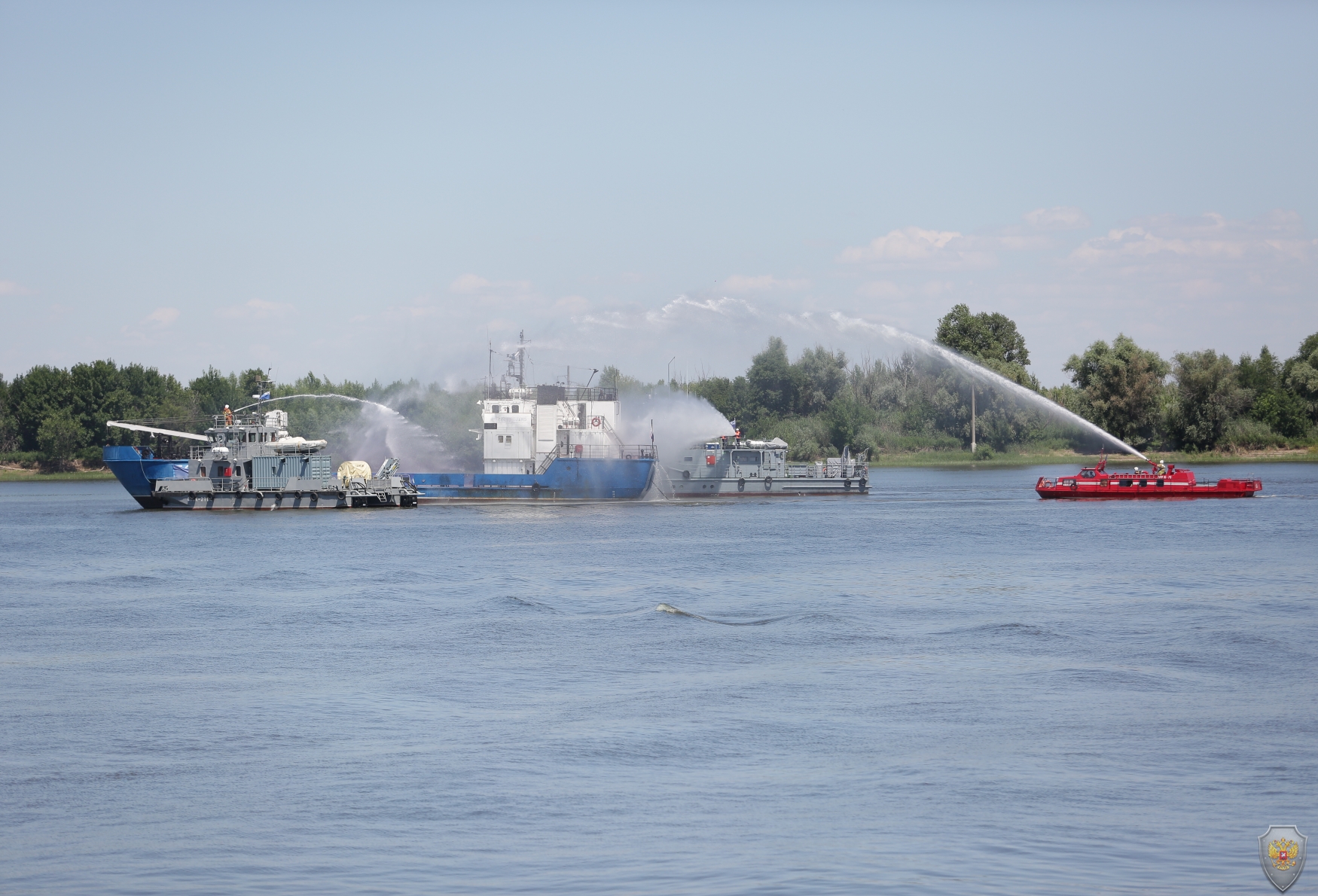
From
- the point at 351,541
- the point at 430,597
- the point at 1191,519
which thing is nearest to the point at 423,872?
the point at 430,597

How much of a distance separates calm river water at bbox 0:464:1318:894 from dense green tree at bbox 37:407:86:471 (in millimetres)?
123063

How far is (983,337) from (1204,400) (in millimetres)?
33858

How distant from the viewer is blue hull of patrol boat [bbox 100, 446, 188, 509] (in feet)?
294

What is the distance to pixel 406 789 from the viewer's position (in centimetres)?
2106

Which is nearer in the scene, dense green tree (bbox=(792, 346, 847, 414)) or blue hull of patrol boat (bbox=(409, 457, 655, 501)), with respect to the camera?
blue hull of patrol boat (bbox=(409, 457, 655, 501))

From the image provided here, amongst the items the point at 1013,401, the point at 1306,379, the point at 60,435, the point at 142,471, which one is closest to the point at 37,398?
the point at 60,435

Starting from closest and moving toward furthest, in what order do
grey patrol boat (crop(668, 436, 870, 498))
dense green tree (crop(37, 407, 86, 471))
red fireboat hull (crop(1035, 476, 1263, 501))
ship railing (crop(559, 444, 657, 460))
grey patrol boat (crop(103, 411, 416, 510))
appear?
1. grey patrol boat (crop(103, 411, 416, 510))
2. red fireboat hull (crop(1035, 476, 1263, 501))
3. ship railing (crop(559, 444, 657, 460))
4. grey patrol boat (crop(668, 436, 870, 498))
5. dense green tree (crop(37, 407, 86, 471))

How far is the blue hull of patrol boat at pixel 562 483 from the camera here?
89.2 m

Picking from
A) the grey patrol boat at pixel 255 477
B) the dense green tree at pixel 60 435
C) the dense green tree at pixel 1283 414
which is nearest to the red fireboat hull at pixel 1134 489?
the grey patrol boat at pixel 255 477

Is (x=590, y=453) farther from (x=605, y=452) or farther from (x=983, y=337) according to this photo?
(x=983, y=337)

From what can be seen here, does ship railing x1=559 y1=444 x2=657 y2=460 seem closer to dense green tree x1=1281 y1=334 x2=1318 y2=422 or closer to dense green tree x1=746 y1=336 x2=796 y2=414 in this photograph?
dense green tree x1=746 y1=336 x2=796 y2=414

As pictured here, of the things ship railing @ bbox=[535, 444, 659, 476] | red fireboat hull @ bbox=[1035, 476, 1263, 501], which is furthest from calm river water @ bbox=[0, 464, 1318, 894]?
ship railing @ bbox=[535, 444, 659, 476]

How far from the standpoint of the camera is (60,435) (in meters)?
166

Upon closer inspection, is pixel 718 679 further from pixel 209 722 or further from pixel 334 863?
pixel 334 863
